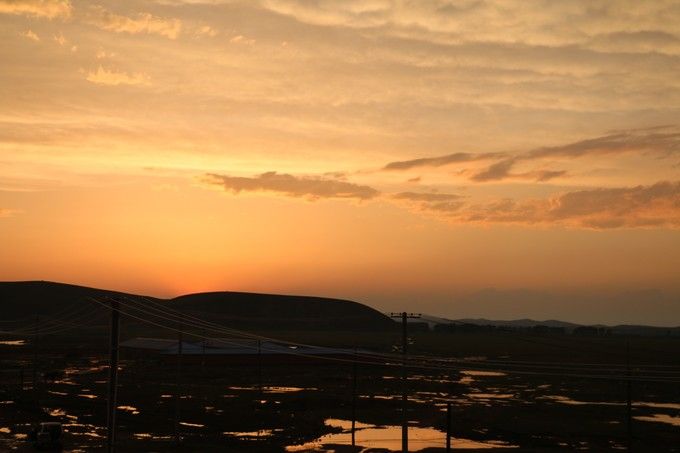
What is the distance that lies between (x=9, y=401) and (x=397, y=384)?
4418cm

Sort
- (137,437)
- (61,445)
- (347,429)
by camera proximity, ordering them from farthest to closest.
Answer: (347,429) → (137,437) → (61,445)

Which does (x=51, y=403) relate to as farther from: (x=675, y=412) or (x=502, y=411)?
(x=675, y=412)

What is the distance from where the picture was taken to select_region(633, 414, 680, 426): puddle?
2391 inches

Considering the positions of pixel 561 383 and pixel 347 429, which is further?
pixel 561 383

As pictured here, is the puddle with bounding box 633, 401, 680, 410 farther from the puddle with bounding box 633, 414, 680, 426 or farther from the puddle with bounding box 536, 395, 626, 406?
the puddle with bounding box 633, 414, 680, 426

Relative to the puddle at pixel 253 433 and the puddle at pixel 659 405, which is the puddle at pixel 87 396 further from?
the puddle at pixel 659 405

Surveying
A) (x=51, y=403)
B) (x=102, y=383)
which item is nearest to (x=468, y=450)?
(x=51, y=403)

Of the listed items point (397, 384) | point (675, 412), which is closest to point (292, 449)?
point (675, 412)

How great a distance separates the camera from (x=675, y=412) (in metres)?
66.9

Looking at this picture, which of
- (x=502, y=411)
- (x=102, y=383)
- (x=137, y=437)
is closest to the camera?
(x=137, y=437)

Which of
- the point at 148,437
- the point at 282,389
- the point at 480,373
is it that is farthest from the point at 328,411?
the point at 480,373

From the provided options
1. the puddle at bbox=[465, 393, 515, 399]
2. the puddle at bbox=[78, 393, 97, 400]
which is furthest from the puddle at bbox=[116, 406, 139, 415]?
the puddle at bbox=[465, 393, 515, 399]

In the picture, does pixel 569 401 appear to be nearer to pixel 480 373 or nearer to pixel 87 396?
pixel 480 373

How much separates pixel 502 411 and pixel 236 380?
38952mm
